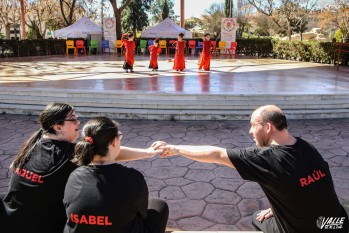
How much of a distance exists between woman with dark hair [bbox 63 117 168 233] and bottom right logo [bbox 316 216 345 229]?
43.0 inches

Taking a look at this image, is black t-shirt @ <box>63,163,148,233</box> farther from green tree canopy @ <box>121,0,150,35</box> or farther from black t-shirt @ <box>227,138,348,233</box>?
green tree canopy @ <box>121,0,150,35</box>

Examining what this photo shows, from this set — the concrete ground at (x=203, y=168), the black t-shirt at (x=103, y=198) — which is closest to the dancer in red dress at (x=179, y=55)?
the concrete ground at (x=203, y=168)

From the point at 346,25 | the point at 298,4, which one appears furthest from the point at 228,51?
the point at 298,4

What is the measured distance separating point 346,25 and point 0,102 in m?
21.1

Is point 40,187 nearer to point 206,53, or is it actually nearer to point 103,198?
point 103,198

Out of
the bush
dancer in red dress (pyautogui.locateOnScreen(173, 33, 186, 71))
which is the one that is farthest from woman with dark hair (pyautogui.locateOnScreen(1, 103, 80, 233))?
the bush

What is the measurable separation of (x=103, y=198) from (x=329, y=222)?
4.59 feet

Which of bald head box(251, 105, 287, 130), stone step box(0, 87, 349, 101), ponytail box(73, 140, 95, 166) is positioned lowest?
stone step box(0, 87, 349, 101)

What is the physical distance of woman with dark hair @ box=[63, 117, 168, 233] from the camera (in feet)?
6.37

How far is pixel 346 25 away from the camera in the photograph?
21953mm

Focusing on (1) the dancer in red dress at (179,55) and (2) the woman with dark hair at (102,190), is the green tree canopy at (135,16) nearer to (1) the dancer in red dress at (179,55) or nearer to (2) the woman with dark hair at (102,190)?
(1) the dancer in red dress at (179,55)

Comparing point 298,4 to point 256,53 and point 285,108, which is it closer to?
point 256,53

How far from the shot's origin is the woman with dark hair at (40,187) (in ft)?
7.32

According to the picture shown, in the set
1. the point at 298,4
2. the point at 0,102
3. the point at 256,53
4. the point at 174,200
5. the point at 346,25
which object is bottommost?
the point at 174,200
